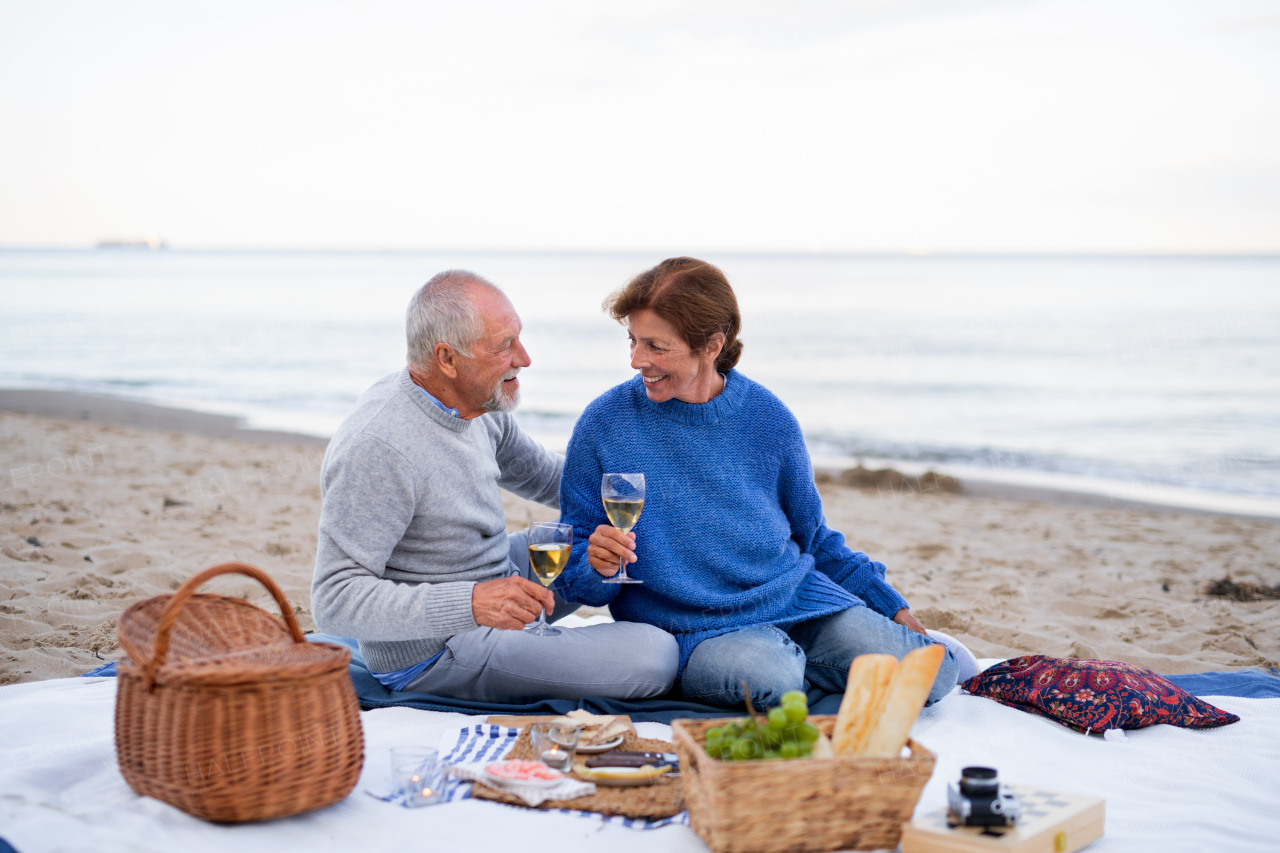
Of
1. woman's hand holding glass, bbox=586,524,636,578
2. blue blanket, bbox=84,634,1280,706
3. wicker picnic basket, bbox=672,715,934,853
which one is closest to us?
wicker picnic basket, bbox=672,715,934,853

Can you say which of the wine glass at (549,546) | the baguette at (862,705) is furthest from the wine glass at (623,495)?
the baguette at (862,705)

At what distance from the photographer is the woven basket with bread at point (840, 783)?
218 centimetres

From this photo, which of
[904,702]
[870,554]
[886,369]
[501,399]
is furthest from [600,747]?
[886,369]

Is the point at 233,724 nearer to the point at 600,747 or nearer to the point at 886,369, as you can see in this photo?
the point at 600,747

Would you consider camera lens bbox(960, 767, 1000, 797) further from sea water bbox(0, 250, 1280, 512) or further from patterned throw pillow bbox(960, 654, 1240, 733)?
sea water bbox(0, 250, 1280, 512)

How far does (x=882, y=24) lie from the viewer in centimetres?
1981

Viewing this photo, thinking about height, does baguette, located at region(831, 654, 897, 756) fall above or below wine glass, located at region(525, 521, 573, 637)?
below

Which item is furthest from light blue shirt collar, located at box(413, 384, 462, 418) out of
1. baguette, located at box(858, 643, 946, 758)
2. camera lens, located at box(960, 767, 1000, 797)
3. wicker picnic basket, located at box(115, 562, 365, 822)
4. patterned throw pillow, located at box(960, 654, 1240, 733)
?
patterned throw pillow, located at box(960, 654, 1240, 733)

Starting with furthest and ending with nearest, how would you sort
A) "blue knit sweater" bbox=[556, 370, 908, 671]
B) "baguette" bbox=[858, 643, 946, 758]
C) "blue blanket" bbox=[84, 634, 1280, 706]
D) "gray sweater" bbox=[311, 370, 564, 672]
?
1. "blue knit sweater" bbox=[556, 370, 908, 671]
2. "blue blanket" bbox=[84, 634, 1280, 706]
3. "gray sweater" bbox=[311, 370, 564, 672]
4. "baguette" bbox=[858, 643, 946, 758]

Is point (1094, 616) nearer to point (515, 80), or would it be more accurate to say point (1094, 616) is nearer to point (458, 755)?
point (458, 755)

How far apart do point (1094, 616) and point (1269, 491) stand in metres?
6.24

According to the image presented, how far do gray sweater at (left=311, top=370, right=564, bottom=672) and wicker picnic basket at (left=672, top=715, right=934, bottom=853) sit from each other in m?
1.18

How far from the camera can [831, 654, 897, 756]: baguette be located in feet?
7.80

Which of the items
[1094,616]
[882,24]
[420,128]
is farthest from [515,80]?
[1094,616]
